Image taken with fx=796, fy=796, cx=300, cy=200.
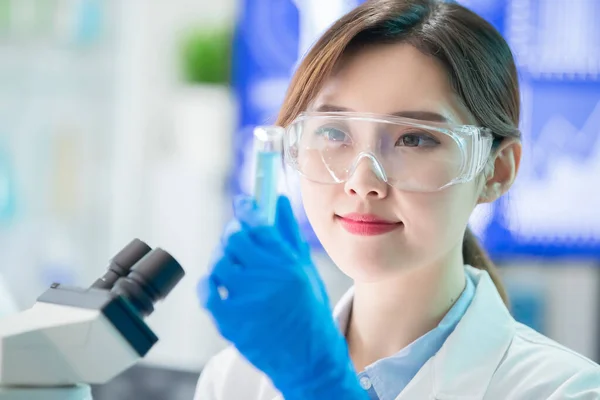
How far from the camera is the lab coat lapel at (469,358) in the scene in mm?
1271

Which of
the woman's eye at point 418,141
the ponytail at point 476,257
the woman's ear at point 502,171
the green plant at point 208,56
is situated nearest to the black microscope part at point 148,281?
the woman's eye at point 418,141

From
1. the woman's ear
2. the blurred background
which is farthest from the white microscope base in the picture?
the blurred background

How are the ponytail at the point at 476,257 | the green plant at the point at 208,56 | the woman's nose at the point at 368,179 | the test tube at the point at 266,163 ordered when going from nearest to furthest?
the test tube at the point at 266,163
the woman's nose at the point at 368,179
the ponytail at the point at 476,257
the green plant at the point at 208,56

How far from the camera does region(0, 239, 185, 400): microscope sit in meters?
0.84

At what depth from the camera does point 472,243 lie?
1610 millimetres

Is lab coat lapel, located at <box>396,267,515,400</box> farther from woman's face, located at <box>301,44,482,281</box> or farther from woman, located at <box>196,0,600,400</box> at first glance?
woman's face, located at <box>301,44,482,281</box>

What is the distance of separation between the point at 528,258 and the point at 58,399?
221 cm

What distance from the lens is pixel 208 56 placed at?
122 inches

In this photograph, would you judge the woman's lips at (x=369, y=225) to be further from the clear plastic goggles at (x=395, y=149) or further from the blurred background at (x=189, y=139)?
the blurred background at (x=189, y=139)

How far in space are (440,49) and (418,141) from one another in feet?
0.51

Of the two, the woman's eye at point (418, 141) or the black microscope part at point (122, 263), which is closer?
the black microscope part at point (122, 263)

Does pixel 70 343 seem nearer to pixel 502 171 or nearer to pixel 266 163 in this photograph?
pixel 266 163

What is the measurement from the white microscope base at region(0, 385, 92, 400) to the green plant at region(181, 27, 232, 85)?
229 centimetres

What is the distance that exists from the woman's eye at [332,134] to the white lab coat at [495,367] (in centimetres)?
37
